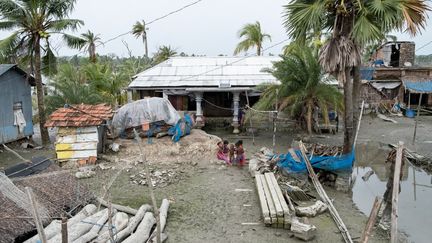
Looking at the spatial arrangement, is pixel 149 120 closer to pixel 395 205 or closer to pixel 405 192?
pixel 405 192

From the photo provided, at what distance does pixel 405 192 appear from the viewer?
483 inches

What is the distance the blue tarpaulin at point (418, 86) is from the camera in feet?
88.3

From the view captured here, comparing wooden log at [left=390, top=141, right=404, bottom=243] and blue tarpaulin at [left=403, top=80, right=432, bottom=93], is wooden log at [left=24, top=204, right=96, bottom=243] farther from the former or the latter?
blue tarpaulin at [left=403, top=80, right=432, bottom=93]

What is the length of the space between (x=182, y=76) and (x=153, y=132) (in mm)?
5548

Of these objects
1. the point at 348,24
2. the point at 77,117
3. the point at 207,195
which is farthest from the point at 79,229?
the point at 348,24

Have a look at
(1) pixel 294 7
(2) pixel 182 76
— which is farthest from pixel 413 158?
(2) pixel 182 76

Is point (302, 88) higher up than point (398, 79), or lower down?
lower down

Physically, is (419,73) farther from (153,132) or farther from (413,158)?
(153,132)

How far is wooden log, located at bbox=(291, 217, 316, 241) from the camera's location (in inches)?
314

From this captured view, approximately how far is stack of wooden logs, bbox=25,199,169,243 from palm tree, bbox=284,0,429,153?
269 inches

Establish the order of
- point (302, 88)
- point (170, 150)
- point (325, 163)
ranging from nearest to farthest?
point (325, 163) < point (170, 150) < point (302, 88)

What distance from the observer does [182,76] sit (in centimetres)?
2062

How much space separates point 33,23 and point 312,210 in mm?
13335

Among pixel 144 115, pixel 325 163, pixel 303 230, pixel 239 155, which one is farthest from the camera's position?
pixel 144 115
